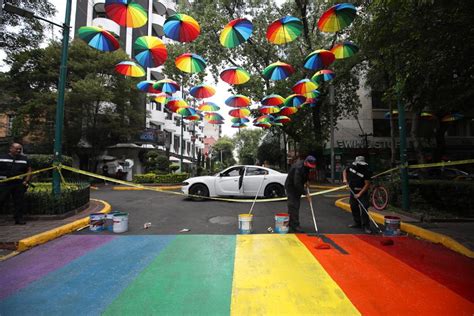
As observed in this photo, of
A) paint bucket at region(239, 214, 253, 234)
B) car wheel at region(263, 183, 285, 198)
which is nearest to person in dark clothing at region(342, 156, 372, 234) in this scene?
paint bucket at region(239, 214, 253, 234)

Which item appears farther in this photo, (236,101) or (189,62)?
(236,101)

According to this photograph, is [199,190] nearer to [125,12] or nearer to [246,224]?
[246,224]

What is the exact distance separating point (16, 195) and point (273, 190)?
8061 mm

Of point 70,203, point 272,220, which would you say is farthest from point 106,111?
point 272,220

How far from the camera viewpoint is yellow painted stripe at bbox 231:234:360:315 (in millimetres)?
2738

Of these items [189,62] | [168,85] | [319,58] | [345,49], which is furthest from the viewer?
[168,85]

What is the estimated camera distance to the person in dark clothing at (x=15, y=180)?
5812 millimetres

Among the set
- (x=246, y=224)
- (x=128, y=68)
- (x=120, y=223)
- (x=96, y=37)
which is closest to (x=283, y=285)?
(x=246, y=224)

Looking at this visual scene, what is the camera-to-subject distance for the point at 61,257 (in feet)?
14.3

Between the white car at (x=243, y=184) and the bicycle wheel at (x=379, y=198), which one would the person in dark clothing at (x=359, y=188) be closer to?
the bicycle wheel at (x=379, y=198)

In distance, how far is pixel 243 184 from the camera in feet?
34.3

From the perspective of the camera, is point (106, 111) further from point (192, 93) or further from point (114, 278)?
point (114, 278)

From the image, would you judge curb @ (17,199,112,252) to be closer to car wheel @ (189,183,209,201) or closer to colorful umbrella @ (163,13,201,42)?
car wheel @ (189,183,209,201)

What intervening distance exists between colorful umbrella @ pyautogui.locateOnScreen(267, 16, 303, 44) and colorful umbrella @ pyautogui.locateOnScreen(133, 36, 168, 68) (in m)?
3.52
